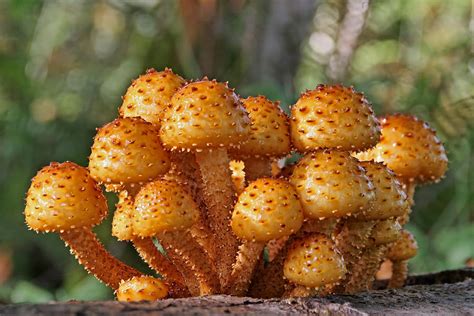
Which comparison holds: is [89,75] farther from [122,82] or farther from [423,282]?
[423,282]

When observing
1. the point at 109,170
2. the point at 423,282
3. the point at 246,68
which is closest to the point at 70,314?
the point at 109,170

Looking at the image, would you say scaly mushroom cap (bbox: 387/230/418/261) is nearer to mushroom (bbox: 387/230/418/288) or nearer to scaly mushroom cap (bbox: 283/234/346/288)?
mushroom (bbox: 387/230/418/288)

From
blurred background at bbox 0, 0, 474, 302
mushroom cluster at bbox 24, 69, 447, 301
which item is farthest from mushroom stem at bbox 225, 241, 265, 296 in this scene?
blurred background at bbox 0, 0, 474, 302

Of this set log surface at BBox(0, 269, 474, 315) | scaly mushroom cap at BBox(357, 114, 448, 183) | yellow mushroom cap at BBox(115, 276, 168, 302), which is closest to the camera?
log surface at BBox(0, 269, 474, 315)

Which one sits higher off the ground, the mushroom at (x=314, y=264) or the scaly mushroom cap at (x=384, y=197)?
the scaly mushroom cap at (x=384, y=197)

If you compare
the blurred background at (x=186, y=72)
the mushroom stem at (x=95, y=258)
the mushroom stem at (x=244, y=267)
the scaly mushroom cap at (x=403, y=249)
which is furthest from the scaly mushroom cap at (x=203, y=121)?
the blurred background at (x=186, y=72)

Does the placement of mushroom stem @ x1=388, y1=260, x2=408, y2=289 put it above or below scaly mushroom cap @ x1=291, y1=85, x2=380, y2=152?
below

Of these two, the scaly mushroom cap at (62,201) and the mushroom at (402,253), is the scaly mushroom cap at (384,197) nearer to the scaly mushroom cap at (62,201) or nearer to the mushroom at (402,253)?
the mushroom at (402,253)

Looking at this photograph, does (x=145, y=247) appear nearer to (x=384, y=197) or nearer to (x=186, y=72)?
(x=384, y=197)
